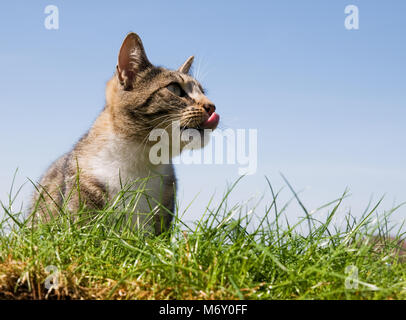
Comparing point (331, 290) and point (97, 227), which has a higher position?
point (97, 227)

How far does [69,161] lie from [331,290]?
277 cm

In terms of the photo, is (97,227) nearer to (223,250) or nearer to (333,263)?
(223,250)

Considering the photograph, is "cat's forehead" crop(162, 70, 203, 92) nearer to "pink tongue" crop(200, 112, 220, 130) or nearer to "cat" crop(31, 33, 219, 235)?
"cat" crop(31, 33, 219, 235)

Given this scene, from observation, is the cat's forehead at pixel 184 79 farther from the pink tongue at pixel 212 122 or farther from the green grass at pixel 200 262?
the green grass at pixel 200 262

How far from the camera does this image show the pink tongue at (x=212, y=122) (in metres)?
3.95

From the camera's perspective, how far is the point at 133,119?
157 inches

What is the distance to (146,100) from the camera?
4059 mm

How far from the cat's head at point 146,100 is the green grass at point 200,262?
3.39ft

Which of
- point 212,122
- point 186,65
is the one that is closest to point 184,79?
point 186,65

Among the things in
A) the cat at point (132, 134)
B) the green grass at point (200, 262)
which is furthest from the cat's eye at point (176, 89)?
the green grass at point (200, 262)

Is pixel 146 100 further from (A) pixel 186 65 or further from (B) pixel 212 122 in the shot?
(A) pixel 186 65
